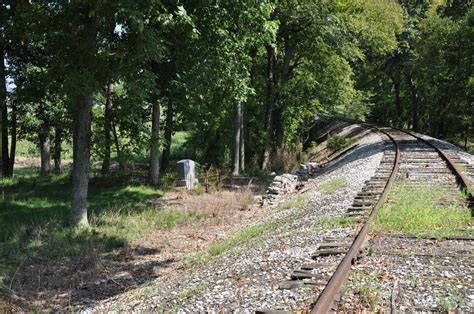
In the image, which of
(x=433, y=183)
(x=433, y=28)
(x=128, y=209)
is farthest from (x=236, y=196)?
(x=433, y=28)

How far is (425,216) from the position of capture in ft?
28.1

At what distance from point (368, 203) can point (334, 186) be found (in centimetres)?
353

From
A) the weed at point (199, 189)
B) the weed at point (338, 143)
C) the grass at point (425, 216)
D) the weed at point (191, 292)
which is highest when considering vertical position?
the weed at point (338, 143)

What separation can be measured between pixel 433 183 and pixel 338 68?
15.2 m

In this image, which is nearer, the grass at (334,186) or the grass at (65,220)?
the grass at (65,220)

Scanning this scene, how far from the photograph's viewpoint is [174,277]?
28.1 feet

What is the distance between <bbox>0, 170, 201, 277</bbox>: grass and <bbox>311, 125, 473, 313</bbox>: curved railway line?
5.48 metres

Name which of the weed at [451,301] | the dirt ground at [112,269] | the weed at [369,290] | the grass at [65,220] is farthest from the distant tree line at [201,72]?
the weed at [451,301]

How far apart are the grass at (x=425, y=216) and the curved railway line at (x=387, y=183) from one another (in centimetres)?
23

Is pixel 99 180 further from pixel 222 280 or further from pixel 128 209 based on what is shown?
pixel 222 280

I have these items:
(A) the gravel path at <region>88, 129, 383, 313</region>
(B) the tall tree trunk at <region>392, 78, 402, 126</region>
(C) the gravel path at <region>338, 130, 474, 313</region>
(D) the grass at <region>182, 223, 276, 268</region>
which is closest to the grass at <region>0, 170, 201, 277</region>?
(D) the grass at <region>182, 223, 276, 268</region>

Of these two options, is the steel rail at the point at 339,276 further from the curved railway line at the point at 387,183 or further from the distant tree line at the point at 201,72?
the distant tree line at the point at 201,72

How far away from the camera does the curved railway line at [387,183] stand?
5.38 metres

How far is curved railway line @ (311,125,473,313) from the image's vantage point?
5.38 meters
